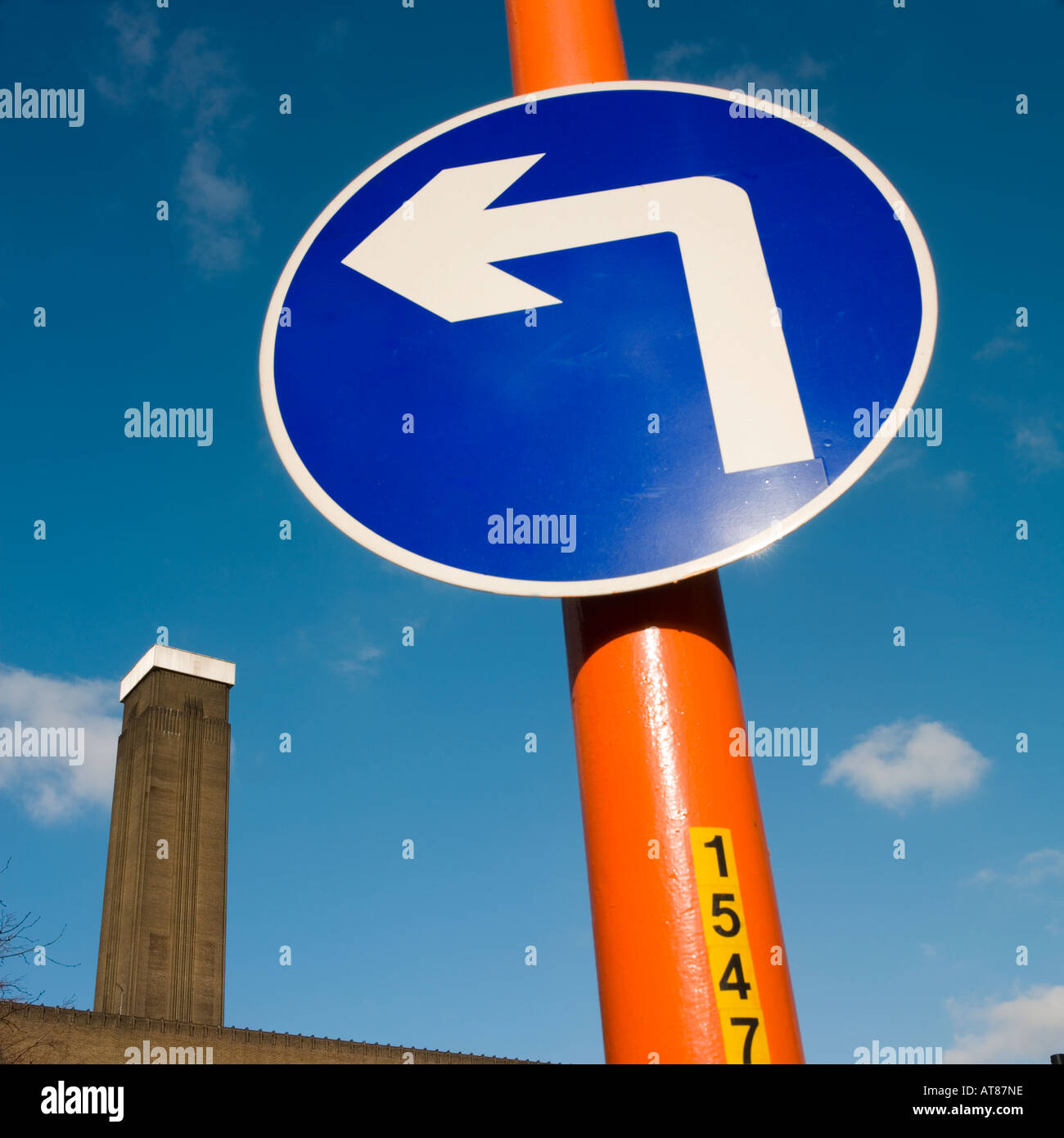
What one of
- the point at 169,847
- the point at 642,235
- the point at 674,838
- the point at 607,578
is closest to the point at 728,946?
the point at 674,838

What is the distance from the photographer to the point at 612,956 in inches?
47.8

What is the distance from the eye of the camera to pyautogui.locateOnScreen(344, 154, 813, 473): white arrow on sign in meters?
1.39

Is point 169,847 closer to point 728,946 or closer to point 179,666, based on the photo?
point 179,666

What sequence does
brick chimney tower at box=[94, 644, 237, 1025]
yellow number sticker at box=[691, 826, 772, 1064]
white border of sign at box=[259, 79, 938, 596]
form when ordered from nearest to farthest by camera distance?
1. yellow number sticker at box=[691, 826, 772, 1064]
2. white border of sign at box=[259, 79, 938, 596]
3. brick chimney tower at box=[94, 644, 237, 1025]

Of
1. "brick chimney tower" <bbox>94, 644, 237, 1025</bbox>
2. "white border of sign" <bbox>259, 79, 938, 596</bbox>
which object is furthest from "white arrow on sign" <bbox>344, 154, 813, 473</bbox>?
"brick chimney tower" <bbox>94, 644, 237, 1025</bbox>

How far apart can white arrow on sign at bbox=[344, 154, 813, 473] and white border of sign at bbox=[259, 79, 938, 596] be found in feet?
0.31

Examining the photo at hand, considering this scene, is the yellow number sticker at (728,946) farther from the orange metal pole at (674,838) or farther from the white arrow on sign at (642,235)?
the white arrow on sign at (642,235)

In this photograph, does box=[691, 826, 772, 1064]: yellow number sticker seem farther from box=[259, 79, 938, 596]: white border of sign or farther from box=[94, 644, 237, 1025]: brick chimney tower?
box=[94, 644, 237, 1025]: brick chimney tower

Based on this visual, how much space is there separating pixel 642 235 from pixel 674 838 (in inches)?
34.1

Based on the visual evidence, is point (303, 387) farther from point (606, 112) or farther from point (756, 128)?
point (756, 128)

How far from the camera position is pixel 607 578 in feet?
4.32

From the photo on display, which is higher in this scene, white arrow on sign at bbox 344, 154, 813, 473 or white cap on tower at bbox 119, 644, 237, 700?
white cap on tower at bbox 119, 644, 237, 700

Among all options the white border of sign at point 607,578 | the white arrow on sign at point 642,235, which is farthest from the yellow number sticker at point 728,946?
the white arrow on sign at point 642,235
